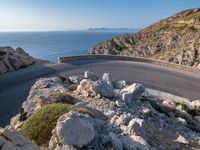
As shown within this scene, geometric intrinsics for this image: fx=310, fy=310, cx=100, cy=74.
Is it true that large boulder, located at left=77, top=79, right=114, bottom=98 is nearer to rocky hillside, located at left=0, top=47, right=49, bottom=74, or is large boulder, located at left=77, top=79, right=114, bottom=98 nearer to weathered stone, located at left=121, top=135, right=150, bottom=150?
weathered stone, located at left=121, top=135, right=150, bottom=150

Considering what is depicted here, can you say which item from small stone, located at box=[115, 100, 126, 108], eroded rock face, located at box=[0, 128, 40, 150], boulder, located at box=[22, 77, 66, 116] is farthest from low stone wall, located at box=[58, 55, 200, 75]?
eroded rock face, located at box=[0, 128, 40, 150]

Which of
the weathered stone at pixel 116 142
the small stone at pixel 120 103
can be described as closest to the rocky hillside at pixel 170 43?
the small stone at pixel 120 103

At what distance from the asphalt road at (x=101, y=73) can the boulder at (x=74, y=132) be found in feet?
35.0

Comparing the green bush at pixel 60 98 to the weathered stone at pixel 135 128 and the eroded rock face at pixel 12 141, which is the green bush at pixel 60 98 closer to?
the weathered stone at pixel 135 128

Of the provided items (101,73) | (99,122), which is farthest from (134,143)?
(101,73)

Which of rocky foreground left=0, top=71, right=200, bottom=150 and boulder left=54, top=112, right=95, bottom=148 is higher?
boulder left=54, top=112, right=95, bottom=148

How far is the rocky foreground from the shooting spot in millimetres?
10227

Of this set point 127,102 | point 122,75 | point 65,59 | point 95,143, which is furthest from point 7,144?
point 65,59

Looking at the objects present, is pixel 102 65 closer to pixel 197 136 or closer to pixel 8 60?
pixel 8 60

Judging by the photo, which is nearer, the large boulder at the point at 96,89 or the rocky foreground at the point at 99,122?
the rocky foreground at the point at 99,122

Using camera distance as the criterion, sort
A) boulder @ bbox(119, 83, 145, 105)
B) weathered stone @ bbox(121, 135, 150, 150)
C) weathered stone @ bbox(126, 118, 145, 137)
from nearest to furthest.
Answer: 1. weathered stone @ bbox(121, 135, 150, 150)
2. weathered stone @ bbox(126, 118, 145, 137)
3. boulder @ bbox(119, 83, 145, 105)

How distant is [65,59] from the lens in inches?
1556

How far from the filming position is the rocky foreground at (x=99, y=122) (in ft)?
33.6

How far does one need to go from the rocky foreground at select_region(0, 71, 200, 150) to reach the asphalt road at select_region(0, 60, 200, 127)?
4.31 meters
